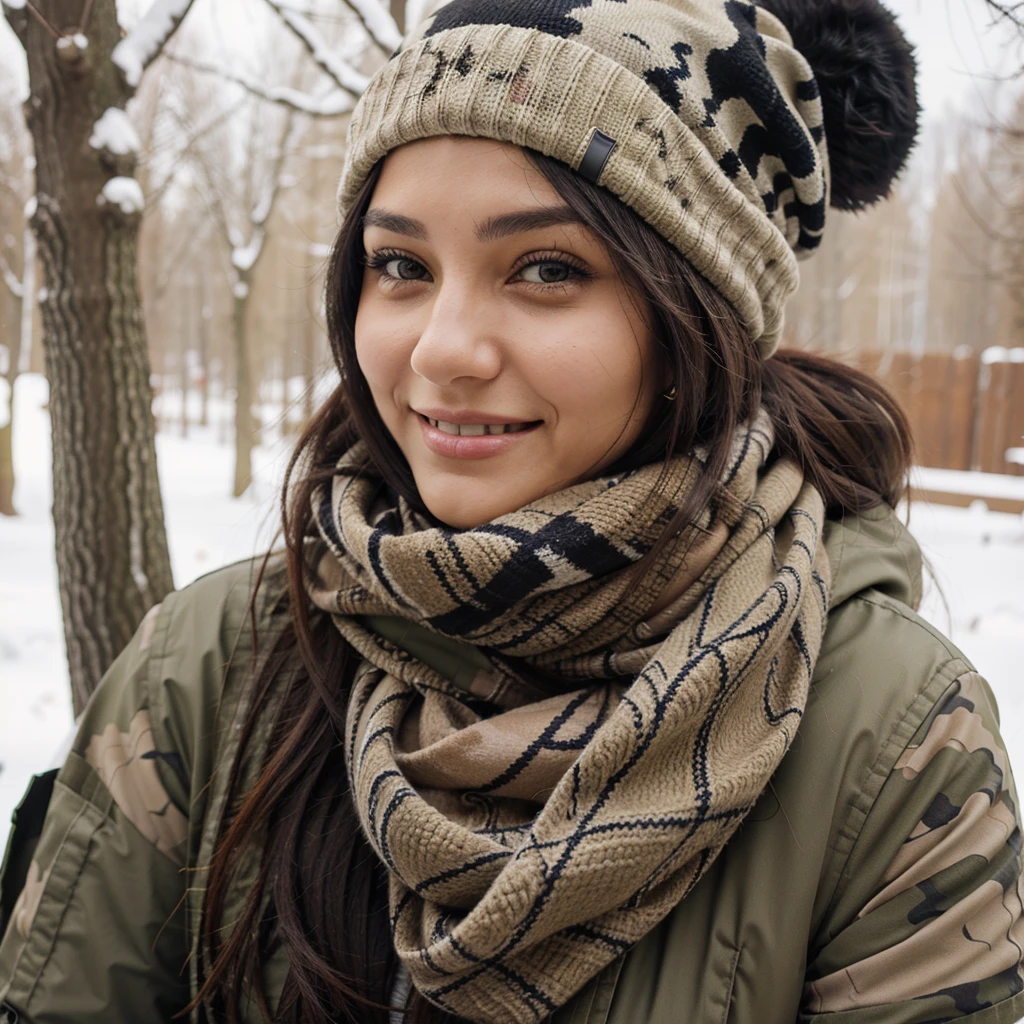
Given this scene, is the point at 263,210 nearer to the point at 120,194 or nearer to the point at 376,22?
the point at 376,22

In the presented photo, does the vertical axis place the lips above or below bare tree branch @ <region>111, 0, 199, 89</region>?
below

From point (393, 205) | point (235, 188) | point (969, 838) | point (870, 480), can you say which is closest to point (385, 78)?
point (393, 205)

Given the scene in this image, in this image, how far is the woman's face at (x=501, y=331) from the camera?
130 centimetres

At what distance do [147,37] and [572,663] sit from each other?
219cm

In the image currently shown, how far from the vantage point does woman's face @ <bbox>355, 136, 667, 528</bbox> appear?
1298 millimetres

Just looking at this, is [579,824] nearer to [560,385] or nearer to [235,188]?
[560,385]

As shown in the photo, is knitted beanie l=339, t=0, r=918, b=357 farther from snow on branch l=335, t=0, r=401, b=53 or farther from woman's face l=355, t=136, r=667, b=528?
snow on branch l=335, t=0, r=401, b=53

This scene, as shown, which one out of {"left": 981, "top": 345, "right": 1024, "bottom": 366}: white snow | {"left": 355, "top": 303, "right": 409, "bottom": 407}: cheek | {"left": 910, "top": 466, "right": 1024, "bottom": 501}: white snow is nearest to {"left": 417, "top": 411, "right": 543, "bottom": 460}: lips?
{"left": 355, "top": 303, "right": 409, "bottom": 407}: cheek

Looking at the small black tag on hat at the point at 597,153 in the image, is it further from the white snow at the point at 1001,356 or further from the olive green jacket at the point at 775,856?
the white snow at the point at 1001,356

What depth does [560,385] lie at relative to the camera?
4.31ft

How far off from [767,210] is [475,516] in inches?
28.3

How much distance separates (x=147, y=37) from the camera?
2480 millimetres

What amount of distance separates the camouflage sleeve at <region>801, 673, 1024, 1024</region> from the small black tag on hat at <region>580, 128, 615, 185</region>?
2.98 feet

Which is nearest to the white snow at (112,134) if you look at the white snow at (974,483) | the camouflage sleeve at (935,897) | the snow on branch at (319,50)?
the snow on branch at (319,50)
